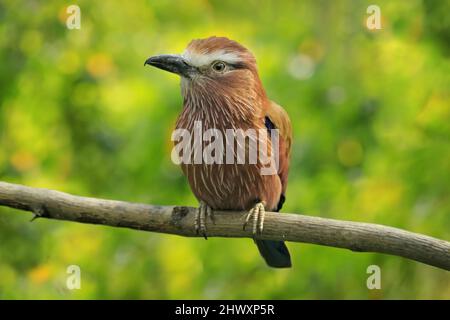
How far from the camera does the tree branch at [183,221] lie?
2.85 metres

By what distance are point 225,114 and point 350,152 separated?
1516 millimetres

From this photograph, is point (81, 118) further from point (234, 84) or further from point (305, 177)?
point (234, 84)

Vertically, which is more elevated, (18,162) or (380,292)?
(18,162)

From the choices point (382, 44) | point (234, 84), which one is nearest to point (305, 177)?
point (382, 44)

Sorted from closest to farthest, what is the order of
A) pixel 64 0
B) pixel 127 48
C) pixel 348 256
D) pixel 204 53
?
1. pixel 204 53
2. pixel 348 256
3. pixel 64 0
4. pixel 127 48

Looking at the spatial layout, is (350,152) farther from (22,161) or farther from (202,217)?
(22,161)

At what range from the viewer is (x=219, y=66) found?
327cm

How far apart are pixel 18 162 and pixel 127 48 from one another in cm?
118

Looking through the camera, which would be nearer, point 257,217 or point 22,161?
point 257,217

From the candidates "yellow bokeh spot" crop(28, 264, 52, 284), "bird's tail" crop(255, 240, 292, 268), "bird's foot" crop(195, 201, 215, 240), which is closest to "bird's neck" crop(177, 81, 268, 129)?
"bird's foot" crop(195, 201, 215, 240)

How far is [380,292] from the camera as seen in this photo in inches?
171

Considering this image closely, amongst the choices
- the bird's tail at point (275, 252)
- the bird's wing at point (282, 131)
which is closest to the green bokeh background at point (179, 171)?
the bird's tail at point (275, 252)

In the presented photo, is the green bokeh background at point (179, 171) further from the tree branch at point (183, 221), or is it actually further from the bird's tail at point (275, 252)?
the tree branch at point (183, 221)

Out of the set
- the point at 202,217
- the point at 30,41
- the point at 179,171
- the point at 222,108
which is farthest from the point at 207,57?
the point at 30,41
